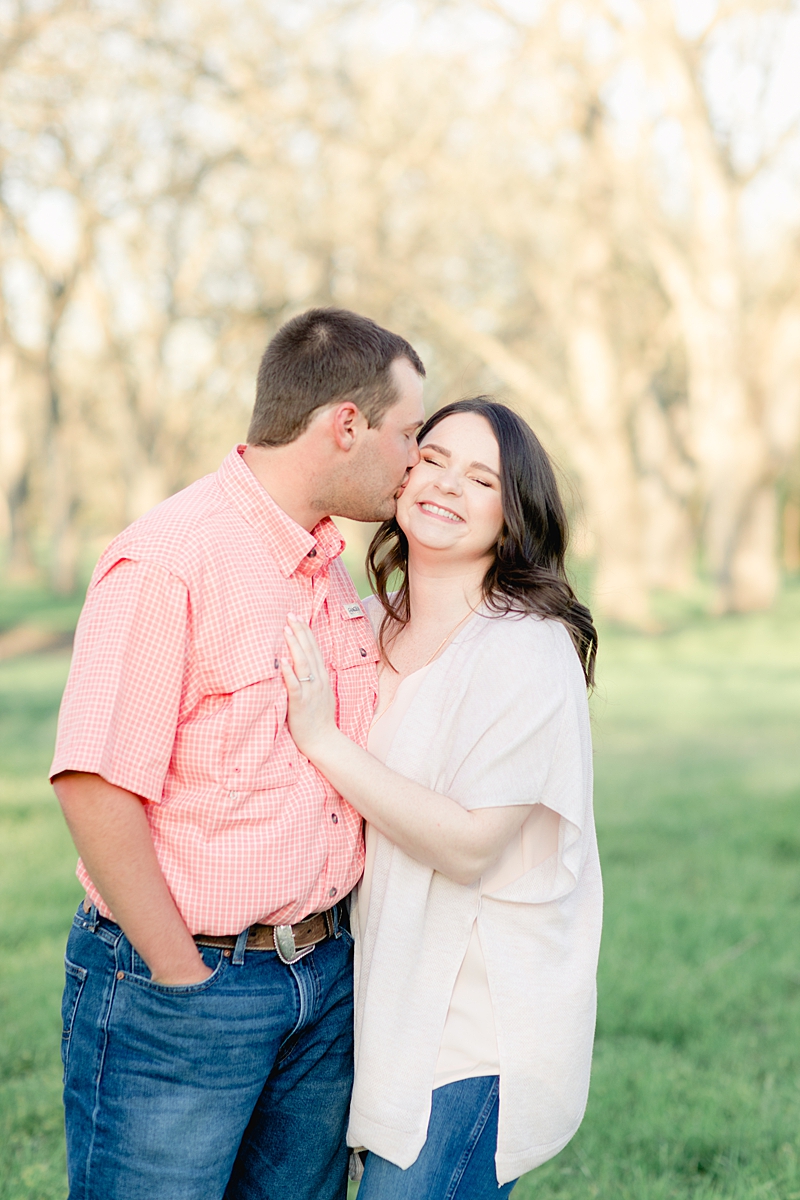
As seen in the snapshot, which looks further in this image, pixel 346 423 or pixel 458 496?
pixel 458 496

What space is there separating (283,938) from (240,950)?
0.09 metres

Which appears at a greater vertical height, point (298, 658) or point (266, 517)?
point (266, 517)

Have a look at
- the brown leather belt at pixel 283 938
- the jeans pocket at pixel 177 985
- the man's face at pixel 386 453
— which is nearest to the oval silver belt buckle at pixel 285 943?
the brown leather belt at pixel 283 938

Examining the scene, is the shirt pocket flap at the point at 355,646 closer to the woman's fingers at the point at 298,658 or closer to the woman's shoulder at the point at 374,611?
the woman's shoulder at the point at 374,611

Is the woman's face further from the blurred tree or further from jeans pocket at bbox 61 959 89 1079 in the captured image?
the blurred tree

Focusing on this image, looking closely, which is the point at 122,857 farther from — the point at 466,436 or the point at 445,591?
the point at 466,436

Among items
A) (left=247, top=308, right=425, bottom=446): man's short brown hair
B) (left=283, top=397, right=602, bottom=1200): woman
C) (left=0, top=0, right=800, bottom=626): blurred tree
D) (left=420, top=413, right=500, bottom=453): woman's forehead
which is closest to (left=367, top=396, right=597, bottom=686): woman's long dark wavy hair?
(left=420, top=413, right=500, bottom=453): woman's forehead

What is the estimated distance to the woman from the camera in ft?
7.72

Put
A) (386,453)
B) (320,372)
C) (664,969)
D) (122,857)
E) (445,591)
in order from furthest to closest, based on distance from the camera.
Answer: (664,969)
(445,591)
(386,453)
(320,372)
(122,857)

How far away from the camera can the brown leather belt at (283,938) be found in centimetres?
228

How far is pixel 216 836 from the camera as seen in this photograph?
7.36 ft

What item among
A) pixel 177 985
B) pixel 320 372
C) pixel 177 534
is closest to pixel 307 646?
pixel 177 534

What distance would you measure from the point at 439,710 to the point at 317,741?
28 cm

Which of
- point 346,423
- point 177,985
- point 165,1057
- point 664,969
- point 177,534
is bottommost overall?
point 664,969
